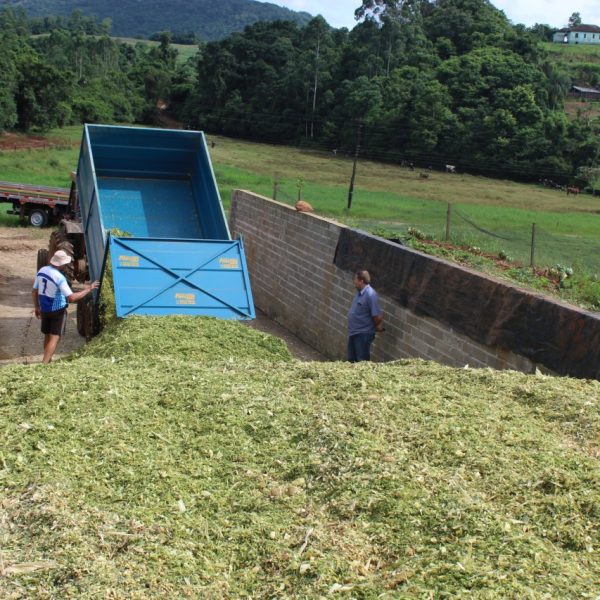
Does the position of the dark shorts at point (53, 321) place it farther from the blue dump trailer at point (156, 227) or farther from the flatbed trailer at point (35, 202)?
the flatbed trailer at point (35, 202)

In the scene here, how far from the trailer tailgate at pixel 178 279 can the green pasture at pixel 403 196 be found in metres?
7.91

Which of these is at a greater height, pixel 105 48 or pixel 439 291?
pixel 105 48

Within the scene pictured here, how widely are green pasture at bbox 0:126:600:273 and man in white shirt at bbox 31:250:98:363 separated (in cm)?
1006

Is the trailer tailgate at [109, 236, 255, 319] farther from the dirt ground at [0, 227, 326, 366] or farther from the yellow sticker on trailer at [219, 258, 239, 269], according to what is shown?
the dirt ground at [0, 227, 326, 366]

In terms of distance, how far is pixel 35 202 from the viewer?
24.4 metres

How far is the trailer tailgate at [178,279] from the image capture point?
10328 millimetres

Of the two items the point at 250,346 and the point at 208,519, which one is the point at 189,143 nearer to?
the point at 250,346

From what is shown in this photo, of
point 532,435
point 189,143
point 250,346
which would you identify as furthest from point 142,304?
point 532,435

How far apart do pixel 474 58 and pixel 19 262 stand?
56.2 m

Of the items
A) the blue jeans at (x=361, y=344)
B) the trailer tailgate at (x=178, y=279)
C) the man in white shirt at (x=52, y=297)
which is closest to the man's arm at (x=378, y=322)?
the blue jeans at (x=361, y=344)

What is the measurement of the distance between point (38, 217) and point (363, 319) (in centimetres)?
1711

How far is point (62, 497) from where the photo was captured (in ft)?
15.6

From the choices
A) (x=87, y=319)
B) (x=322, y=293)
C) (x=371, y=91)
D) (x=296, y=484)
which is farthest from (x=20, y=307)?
(x=371, y=91)

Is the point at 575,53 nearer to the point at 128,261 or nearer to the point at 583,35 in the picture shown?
the point at 583,35
